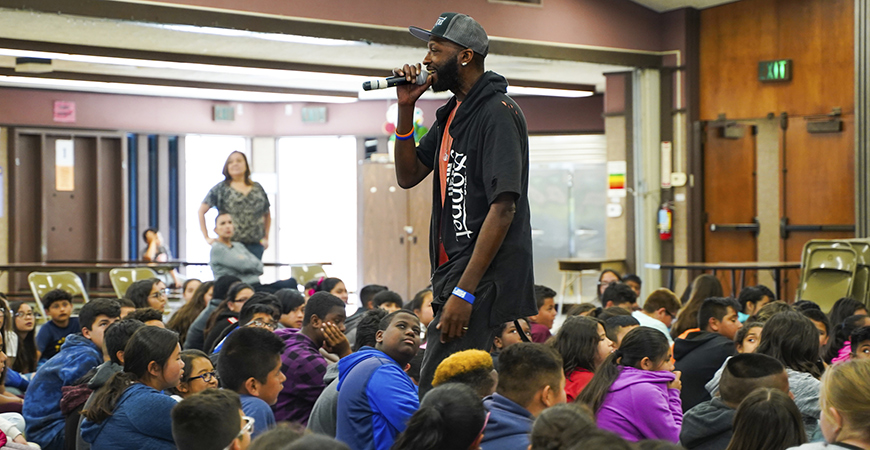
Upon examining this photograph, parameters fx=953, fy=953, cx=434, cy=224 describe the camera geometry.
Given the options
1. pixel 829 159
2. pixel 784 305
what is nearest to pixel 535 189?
pixel 829 159

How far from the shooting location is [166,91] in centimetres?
1201

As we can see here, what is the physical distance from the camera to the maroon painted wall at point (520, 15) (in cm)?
740

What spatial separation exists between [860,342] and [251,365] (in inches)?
99.2

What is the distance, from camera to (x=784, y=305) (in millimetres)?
4770

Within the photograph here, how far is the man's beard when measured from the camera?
2.44m

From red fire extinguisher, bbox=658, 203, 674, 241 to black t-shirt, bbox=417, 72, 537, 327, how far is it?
7.41m

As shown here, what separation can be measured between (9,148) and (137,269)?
4.36 meters

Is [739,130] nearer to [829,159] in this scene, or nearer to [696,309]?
[829,159]

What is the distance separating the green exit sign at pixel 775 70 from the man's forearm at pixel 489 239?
24.4ft

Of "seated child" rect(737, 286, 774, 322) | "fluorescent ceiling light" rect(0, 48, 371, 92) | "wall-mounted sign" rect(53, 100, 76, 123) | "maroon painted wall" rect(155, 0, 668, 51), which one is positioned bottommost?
"seated child" rect(737, 286, 774, 322)

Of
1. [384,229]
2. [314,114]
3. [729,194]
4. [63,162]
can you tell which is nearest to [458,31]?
[729,194]

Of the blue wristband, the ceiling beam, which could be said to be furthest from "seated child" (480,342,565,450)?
the ceiling beam

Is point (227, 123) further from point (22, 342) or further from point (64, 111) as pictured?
point (22, 342)

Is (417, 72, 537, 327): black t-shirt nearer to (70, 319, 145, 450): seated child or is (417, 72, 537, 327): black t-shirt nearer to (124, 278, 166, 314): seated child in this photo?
(70, 319, 145, 450): seated child
